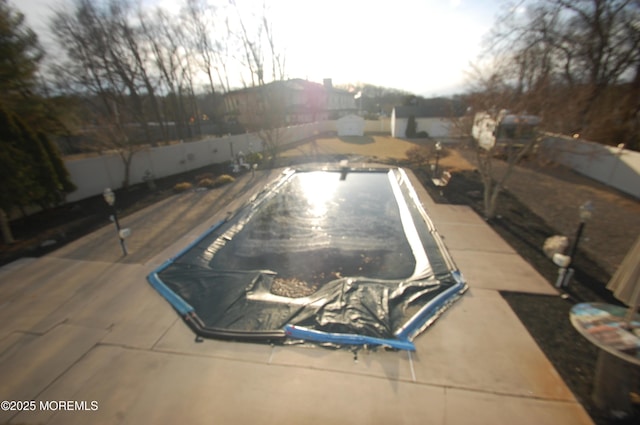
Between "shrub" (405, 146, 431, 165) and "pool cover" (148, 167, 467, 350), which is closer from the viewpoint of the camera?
"pool cover" (148, 167, 467, 350)

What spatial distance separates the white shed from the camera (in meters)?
29.1

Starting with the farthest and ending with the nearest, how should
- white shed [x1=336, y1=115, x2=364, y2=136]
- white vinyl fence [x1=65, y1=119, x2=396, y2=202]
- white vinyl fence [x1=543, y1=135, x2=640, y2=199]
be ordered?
white shed [x1=336, y1=115, x2=364, y2=136] < white vinyl fence [x1=65, y1=119, x2=396, y2=202] < white vinyl fence [x1=543, y1=135, x2=640, y2=199]

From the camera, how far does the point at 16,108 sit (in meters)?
8.79

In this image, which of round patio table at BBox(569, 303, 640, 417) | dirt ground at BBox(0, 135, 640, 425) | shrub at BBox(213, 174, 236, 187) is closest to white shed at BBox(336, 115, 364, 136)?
dirt ground at BBox(0, 135, 640, 425)

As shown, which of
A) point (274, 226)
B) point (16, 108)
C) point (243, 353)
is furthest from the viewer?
point (16, 108)

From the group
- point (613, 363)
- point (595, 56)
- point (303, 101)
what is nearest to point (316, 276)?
point (613, 363)

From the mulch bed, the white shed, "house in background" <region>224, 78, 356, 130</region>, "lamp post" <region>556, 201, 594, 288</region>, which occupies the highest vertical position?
"house in background" <region>224, 78, 356, 130</region>

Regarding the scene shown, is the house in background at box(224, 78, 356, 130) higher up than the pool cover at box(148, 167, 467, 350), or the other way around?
the house in background at box(224, 78, 356, 130)

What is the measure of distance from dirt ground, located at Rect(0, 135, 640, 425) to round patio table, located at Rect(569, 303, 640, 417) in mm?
131

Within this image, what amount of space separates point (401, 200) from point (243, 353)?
7.66m

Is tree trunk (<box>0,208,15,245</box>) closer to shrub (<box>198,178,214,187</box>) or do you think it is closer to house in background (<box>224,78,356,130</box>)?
shrub (<box>198,178,214,187</box>)

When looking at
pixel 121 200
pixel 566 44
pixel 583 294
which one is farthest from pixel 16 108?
pixel 566 44

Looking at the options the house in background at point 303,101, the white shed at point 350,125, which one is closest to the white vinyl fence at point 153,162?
the house in background at point 303,101

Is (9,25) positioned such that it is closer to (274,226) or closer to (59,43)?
(274,226)
